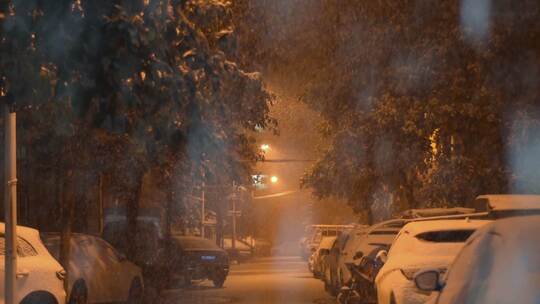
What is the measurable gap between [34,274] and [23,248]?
55 cm

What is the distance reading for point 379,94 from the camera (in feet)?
60.7

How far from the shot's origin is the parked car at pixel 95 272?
15922 mm

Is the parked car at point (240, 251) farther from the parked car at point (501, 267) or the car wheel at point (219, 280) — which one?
the parked car at point (501, 267)

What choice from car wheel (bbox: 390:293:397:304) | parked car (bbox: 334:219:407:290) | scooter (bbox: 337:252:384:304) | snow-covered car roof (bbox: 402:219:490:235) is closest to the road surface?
parked car (bbox: 334:219:407:290)

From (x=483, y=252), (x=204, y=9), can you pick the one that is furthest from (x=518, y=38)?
(x=483, y=252)

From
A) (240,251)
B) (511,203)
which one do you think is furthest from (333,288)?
(240,251)

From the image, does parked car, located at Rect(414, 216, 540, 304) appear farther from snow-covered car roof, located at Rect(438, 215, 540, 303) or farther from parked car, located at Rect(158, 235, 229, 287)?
parked car, located at Rect(158, 235, 229, 287)

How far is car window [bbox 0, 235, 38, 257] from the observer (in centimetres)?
1271

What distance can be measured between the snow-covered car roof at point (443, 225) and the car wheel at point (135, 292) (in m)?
7.41

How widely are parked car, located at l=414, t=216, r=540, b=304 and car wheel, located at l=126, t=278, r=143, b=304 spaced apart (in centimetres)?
1247

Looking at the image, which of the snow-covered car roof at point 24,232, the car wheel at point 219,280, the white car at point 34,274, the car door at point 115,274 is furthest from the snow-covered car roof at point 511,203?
the car wheel at point 219,280

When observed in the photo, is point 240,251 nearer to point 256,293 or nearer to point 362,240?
point 256,293

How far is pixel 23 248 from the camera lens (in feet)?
42.1

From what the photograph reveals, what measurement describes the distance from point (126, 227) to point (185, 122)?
17944 mm
